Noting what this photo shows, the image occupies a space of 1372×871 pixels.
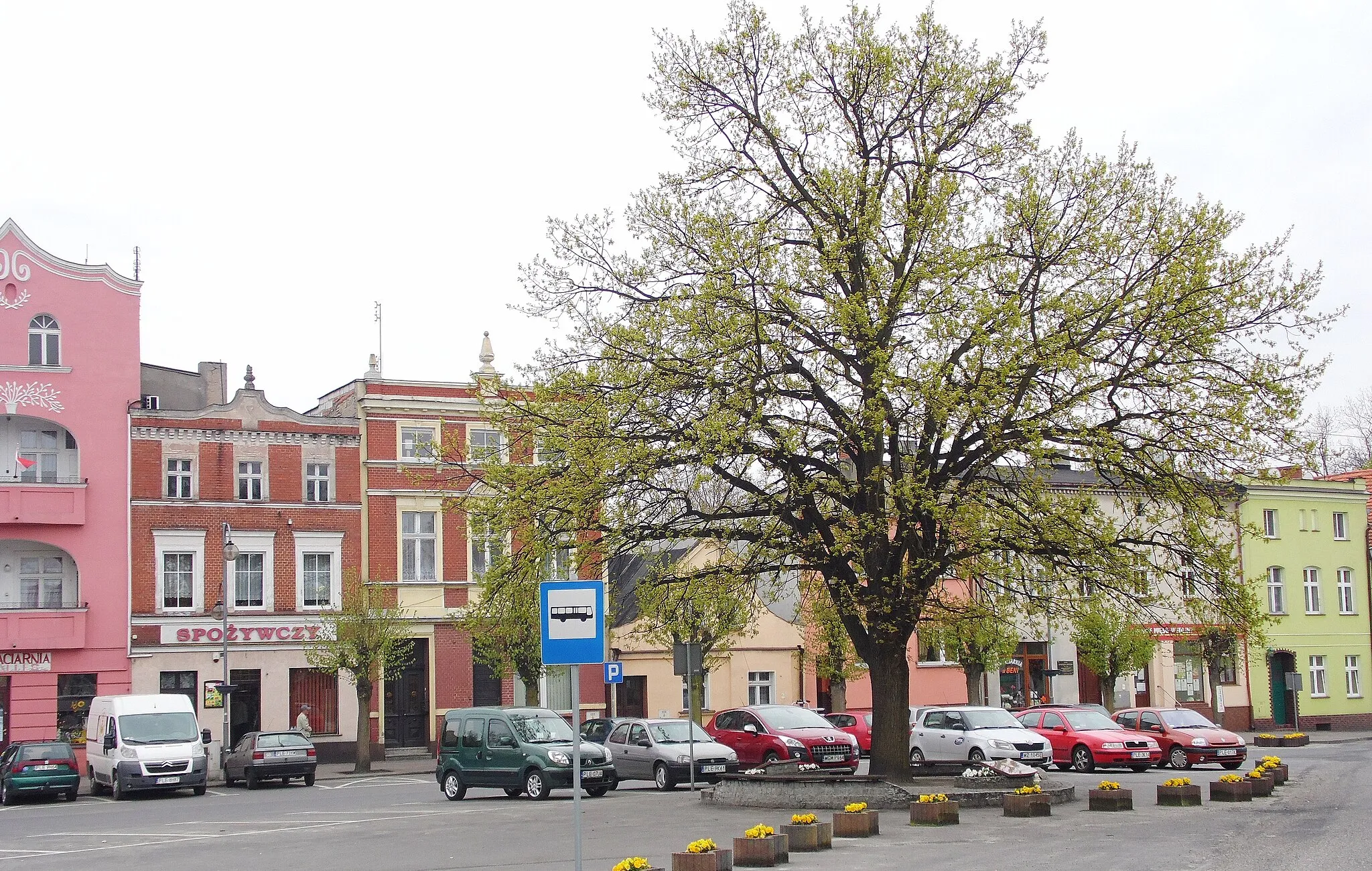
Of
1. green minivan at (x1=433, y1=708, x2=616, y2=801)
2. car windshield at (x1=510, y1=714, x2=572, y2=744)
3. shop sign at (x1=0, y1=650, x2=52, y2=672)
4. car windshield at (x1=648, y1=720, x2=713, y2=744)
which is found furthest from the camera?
shop sign at (x1=0, y1=650, x2=52, y2=672)

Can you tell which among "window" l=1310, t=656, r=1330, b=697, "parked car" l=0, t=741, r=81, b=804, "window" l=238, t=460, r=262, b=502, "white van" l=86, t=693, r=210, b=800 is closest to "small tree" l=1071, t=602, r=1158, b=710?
"window" l=1310, t=656, r=1330, b=697

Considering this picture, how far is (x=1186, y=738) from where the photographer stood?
3378 cm

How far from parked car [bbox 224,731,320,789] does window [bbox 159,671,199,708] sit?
6661 mm

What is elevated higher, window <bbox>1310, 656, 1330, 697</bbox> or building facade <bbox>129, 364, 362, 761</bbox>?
building facade <bbox>129, 364, 362, 761</bbox>

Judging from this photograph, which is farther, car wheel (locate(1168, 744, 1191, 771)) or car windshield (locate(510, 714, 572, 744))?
car wheel (locate(1168, 744, 1191, 771))

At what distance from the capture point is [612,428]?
922 inches

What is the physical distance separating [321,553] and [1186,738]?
27064mm

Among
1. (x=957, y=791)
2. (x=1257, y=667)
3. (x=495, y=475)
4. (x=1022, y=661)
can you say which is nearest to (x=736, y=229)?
(x=495, y=475)

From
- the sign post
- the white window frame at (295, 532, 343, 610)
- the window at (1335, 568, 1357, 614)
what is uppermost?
the white window frame at (295, 532, 343, 610)

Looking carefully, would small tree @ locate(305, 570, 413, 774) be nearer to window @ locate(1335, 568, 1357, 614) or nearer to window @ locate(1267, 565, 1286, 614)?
window @ locate(1267, 565, 1286, 614)

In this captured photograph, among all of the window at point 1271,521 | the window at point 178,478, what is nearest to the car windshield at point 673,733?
the window at point 178,478

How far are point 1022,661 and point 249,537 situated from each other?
29.0 metres

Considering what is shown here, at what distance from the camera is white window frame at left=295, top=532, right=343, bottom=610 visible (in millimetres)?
45250

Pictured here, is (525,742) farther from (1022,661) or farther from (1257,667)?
(1257,667)
